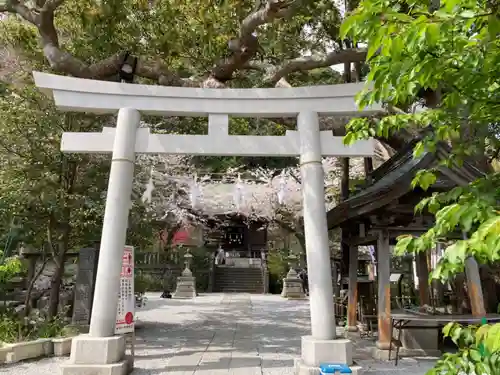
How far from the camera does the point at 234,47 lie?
7332 millimetres

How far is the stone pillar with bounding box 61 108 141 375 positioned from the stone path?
0.75 meters

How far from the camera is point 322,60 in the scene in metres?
7.50

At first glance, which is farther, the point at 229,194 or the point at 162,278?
the point at 229,194

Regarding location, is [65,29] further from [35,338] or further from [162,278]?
[162,278]

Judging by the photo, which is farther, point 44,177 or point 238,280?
point 238,280

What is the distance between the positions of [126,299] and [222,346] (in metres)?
2.40

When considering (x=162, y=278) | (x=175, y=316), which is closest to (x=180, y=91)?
(x=175, y=316)

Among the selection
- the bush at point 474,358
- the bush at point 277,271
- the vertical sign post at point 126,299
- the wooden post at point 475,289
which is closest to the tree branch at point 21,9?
the vertical sign post at point 126,299

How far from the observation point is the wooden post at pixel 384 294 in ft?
22.2

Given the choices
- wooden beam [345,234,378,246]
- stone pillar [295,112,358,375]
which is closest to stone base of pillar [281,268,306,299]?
wooden beam [345,234,378,246]

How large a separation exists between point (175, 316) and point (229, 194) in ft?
43.4

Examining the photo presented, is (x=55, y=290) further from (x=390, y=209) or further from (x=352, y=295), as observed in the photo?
(x=390, y=209)

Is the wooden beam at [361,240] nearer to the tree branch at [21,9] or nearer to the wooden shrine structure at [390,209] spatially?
the wooden shrine structure at [390,209]

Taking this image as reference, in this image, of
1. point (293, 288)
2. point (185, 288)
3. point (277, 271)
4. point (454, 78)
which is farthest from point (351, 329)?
point (277, 271)
